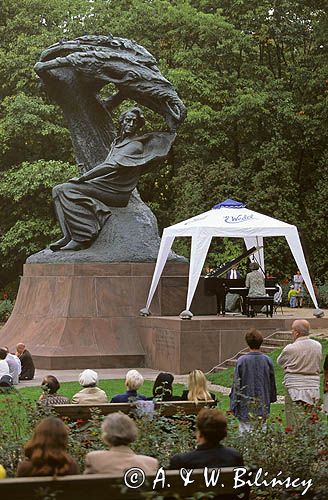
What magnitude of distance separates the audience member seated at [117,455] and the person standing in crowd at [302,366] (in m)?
4.96

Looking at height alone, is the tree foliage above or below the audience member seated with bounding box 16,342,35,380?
above

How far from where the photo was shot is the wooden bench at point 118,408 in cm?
1038

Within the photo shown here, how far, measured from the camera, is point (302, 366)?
1157 centimetres

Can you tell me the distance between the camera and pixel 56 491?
6.18 meters

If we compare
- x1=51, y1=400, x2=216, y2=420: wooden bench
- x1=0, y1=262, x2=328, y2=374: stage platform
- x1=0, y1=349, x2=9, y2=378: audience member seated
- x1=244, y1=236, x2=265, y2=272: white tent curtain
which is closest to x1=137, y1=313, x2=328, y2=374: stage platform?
x1=0, y1=262, x2=328, y2=374: stage platform

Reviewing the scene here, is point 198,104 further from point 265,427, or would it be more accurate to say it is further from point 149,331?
point 265,427

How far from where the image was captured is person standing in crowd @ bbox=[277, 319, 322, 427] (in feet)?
37.9

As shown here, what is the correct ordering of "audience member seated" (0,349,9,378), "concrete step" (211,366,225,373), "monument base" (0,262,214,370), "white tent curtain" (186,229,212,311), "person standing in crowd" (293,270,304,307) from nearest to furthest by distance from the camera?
"audience member seated" (0,349,9,378), "concrete step" (211,366,225,373), "white tent curtain" (186,229,212,311), "monument base" (0,262,214,370), "person standing in crowd" (293,270,304,307)

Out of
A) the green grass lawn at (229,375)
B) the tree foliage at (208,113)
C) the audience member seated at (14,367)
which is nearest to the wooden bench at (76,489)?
the green grass lawn at (229,375)

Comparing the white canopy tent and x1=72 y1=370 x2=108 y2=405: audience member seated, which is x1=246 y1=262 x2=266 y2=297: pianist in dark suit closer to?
the white canopy tent

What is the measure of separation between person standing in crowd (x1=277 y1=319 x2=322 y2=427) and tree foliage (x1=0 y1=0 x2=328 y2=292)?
90.2 feet

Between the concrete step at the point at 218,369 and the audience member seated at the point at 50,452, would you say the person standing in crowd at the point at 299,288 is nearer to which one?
the concrete step at the point at 218,369

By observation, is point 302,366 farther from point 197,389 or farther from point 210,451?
point 210,451

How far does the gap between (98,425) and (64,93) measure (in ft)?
56.5
